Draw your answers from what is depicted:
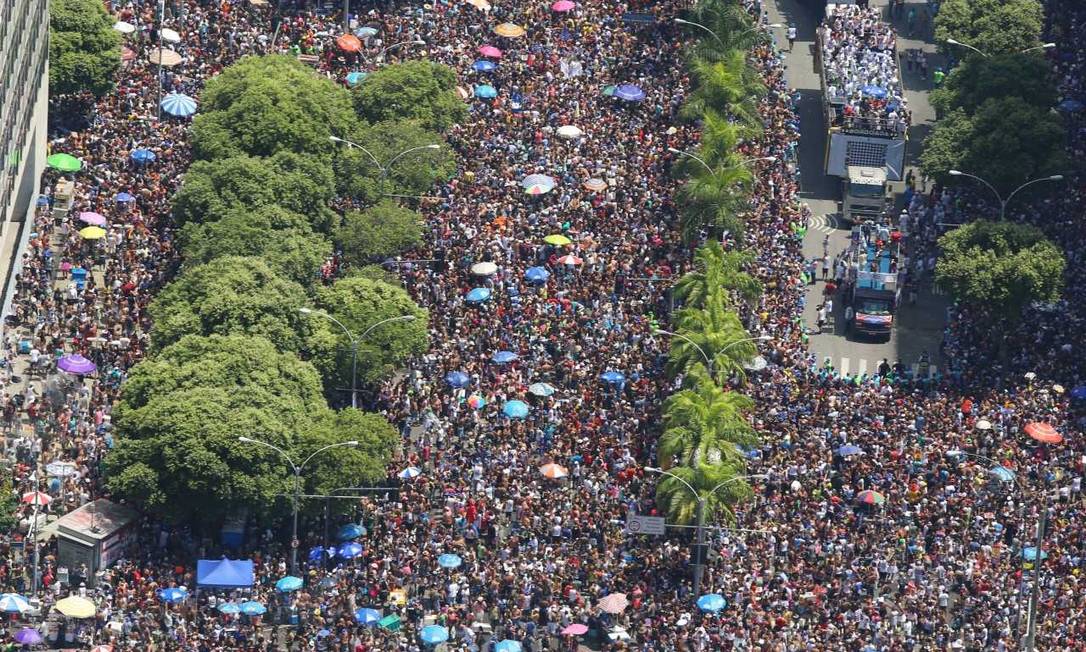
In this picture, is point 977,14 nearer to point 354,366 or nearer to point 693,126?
point 693,126

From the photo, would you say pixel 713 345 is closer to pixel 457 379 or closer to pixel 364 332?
pixel 457 379

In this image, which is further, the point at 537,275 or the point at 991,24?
the point at 991,24

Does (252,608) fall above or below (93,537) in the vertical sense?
below

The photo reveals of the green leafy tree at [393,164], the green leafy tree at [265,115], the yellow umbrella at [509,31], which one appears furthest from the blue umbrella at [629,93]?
the green leafy tree at [265,115]

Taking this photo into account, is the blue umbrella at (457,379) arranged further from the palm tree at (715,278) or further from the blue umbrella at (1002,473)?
the blue umbrella at (1002,473)

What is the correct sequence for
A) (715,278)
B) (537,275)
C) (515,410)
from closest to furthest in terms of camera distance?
1. (515,410)
2. (715,278)
3. (537,275)

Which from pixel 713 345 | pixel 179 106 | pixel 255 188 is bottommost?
pixel 713 345

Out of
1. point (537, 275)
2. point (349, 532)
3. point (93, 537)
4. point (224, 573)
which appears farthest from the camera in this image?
point (537, 275)

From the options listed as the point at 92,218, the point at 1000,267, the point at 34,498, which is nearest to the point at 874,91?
the point at 1000,267
